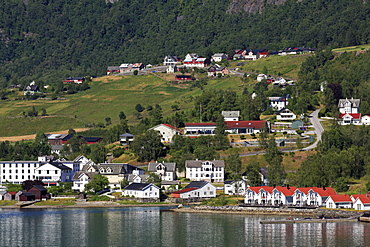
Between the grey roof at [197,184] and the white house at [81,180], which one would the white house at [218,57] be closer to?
the white house at [81,180]

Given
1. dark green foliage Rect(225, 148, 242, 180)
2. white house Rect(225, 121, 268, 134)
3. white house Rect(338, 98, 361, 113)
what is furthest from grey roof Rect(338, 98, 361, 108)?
dark green foliage Rect(225, 148, 242, 180)

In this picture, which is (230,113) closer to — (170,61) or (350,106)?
(350,106)

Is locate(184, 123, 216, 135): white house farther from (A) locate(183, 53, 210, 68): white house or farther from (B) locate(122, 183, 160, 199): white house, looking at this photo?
(A) locate(183, 53, 210, 68): white house

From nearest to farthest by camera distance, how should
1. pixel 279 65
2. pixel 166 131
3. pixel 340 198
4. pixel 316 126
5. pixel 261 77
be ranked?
pixel 340 198 → pixel 166 131 → pixel 316 126 → pixel 261 77 → pixel 279 65

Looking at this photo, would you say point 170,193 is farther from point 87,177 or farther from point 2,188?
point 2,188

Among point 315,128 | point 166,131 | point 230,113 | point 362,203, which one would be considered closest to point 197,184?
point 362,203

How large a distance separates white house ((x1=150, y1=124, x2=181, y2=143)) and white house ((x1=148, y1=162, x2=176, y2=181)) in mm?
14912

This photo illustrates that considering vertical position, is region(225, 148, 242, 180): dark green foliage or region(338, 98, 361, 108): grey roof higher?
region(338, 98, 361, 108): grey roof

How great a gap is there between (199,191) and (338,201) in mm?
18498

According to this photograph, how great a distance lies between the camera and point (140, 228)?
224 feet

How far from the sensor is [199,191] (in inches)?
3447

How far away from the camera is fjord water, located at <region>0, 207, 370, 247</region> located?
61.7 m

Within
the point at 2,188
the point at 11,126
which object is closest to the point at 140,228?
the point at 2,188

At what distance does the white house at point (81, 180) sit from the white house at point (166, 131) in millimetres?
19832
